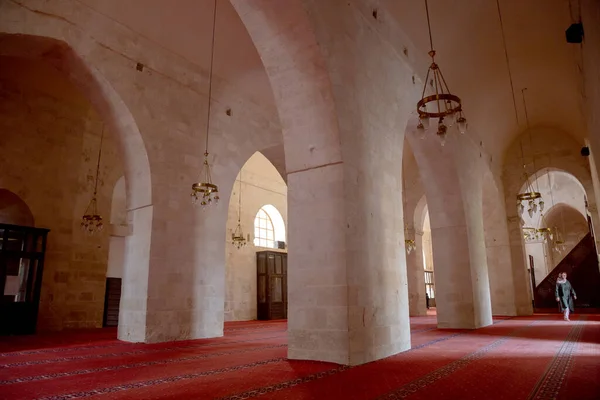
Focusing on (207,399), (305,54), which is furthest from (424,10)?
(207,399)

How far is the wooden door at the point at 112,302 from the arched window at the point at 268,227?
5.96m

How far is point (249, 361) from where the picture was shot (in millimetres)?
5270

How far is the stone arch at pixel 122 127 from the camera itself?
6.71 meters

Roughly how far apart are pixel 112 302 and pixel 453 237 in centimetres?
948

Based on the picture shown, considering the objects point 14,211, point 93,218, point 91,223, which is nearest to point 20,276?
point 14,211

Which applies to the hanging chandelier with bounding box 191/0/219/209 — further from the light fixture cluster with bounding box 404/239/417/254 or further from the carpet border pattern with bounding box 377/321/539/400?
the light fixture cluster with bounding box 404/239/417/254

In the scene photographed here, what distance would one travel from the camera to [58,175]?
1080 centimetres

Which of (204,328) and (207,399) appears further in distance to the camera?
(204,328)

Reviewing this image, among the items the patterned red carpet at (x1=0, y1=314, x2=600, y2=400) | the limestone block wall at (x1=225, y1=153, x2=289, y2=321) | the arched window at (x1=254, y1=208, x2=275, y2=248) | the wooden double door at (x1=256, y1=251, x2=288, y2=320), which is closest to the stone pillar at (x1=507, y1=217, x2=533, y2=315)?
the patterned red carpet at (x1=0, y1=314, x2=600, y2=400)

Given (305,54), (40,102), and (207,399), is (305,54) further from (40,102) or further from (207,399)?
(40,102)

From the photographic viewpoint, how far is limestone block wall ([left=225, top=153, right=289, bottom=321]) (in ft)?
49.4

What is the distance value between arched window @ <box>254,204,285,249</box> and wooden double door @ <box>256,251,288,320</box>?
2.66 feet

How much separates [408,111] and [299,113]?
111 inches

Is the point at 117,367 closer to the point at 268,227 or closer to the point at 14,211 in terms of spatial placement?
the point at 14,211
